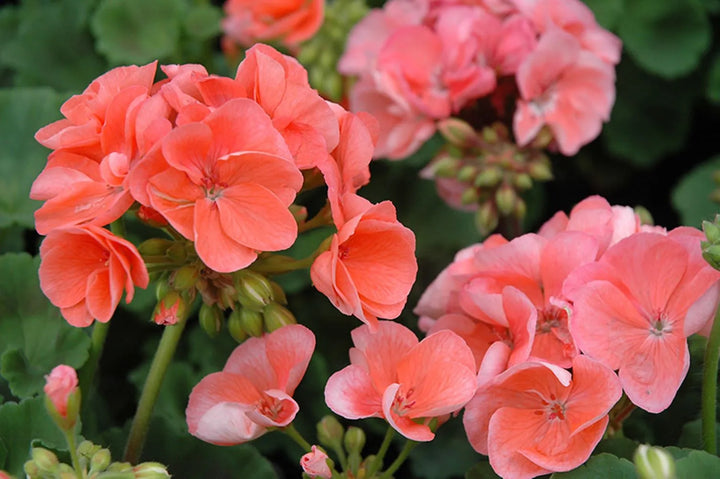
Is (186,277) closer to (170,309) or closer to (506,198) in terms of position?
(170,309)

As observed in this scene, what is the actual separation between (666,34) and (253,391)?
133cm

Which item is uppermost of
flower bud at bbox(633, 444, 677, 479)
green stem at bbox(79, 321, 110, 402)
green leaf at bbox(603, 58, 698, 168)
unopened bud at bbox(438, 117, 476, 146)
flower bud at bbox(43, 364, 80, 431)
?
flower bud at bbox(633, 444, 677, 479)

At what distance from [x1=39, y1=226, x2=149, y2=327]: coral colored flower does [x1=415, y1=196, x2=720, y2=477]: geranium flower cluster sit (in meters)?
0.33

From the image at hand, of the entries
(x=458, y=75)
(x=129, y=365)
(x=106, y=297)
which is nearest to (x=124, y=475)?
(x=106, y=297)

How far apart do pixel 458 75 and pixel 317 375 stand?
52cm

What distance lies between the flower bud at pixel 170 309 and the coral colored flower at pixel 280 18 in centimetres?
81

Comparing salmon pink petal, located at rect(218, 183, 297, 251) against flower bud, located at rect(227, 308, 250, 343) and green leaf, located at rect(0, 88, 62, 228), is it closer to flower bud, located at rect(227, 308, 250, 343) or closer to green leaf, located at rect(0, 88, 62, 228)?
flower bud, located at rect(227, 308, 250, 343)

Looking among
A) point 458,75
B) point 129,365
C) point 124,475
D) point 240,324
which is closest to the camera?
point 124,475

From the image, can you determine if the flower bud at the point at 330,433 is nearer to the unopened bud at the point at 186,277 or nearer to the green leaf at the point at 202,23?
the unopened bud at the point at 186,277

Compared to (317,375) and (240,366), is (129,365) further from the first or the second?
(240,366)

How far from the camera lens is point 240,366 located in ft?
3.44

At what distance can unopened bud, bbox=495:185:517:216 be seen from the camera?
1.46 meters

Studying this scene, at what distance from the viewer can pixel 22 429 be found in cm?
109

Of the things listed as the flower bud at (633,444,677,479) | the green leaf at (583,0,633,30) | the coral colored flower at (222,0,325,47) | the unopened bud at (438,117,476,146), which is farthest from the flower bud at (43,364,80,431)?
the green leaf at (583,0,633,30)
